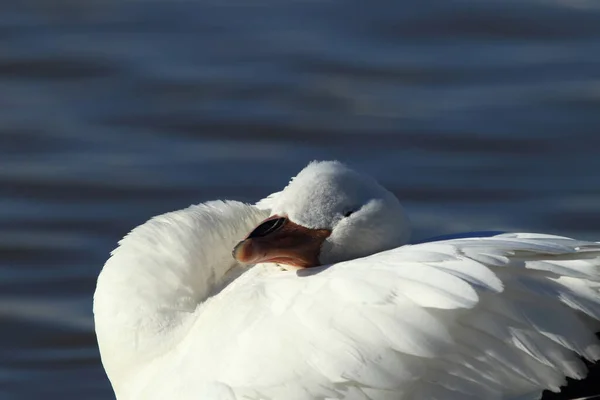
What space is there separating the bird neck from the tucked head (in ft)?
0.82

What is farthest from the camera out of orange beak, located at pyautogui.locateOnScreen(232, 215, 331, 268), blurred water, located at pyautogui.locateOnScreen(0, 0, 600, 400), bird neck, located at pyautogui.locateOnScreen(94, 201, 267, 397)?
blurred water, located at pyautogui.locateOnScreen(0, 0, 600, 400)

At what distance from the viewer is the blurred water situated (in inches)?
299

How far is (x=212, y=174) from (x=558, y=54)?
2.30m

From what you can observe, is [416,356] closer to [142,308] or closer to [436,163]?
[142,308]

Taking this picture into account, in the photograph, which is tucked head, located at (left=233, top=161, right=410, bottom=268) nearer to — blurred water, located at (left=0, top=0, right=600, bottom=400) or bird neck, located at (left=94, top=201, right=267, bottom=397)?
bird neck, located at (left=94, top=201, right=267, bottom=397)

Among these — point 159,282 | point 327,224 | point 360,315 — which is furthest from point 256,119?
point 360,315

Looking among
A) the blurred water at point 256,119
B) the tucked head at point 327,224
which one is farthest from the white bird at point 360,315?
the blurred water at point 256,119

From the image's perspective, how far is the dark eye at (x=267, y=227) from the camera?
5223 mm

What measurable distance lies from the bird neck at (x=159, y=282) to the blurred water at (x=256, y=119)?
1.35 m

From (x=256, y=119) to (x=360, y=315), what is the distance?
3.92 meters

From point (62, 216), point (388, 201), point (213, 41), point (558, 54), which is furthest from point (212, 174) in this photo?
point (388, 201)

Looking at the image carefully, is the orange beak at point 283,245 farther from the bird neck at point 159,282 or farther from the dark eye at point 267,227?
the bird neck at point 159,282

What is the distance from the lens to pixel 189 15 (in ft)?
31.1

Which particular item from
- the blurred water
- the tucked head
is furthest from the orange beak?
the blurred water
